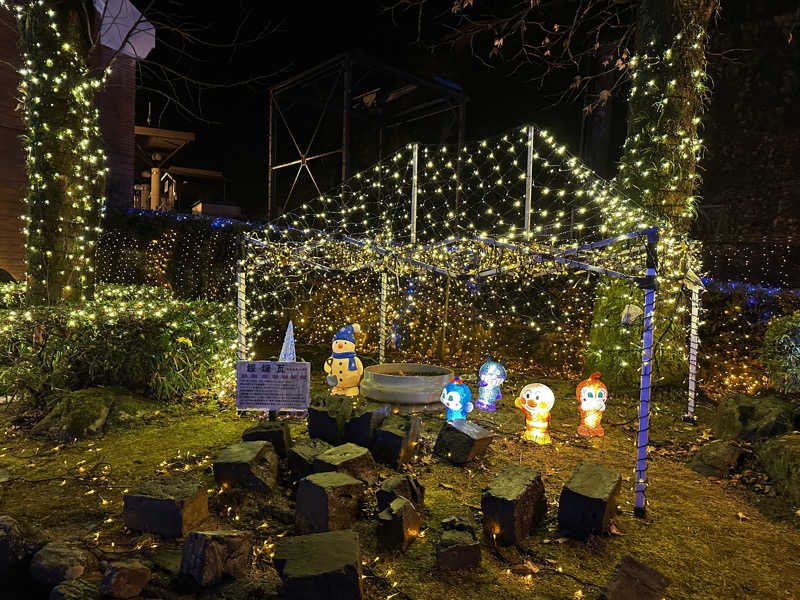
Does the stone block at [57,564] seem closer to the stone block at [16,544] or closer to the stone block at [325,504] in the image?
the stone block at [16,544]

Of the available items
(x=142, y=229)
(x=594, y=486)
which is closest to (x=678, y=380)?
(x=594, y=486)

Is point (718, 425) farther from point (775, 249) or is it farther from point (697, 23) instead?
point (775, 249)

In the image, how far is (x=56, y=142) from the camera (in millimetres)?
6863

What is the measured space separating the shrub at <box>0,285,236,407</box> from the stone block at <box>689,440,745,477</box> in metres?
6.58

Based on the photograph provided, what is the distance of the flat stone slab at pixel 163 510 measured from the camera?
11.0 feet

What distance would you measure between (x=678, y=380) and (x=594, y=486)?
5.42m

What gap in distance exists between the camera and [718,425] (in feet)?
19.3

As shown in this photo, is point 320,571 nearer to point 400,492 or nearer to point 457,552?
point 457,552

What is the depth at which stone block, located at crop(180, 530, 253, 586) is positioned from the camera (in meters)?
2.77

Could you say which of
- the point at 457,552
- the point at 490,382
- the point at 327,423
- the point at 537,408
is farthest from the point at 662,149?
the point at 457,552

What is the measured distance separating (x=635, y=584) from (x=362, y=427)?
286 cm

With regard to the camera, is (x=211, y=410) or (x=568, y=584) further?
(x=211, y=410)

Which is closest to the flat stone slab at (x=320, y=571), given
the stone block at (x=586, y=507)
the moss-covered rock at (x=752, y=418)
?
the stone block at (x=586, y=507)

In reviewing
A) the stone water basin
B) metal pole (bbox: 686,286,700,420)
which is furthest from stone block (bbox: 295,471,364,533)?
metal pole (bbox: 686,286,700,420)
